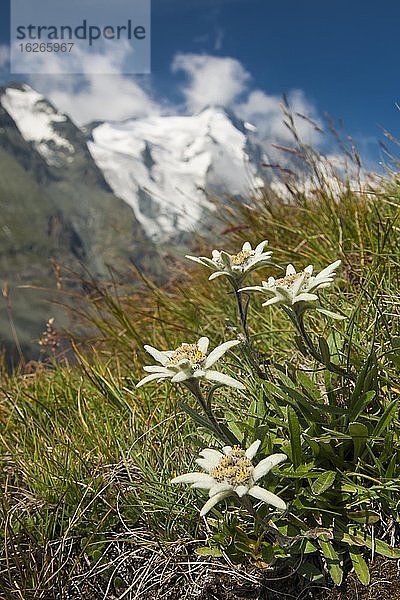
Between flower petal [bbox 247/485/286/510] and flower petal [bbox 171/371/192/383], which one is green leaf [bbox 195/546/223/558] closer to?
flower petal [bbox 247/485/286/510]

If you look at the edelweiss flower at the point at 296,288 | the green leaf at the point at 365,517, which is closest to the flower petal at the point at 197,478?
the edelweiss flower at the point at 296,288

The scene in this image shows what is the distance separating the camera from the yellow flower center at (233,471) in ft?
4.76

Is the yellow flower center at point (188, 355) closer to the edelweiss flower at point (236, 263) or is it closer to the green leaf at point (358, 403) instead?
the edelweiss flower at point (236, 263)

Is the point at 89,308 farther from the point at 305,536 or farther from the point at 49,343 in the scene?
the point at 305,536

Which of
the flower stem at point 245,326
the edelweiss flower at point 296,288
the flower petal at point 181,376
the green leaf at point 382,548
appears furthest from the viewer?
the flower stem at point 245,326

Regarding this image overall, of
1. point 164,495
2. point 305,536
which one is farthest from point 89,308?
point 305,536

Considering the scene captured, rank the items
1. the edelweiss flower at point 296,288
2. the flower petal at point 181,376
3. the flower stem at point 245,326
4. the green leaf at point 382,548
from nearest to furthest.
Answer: the flower petal at point 181,376, the edelweiss flower at point 296,288, the green leaf at point 382,548, the flower stem at point 245,326

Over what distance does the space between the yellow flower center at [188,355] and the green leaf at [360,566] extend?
787mm

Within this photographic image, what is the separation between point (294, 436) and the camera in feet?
5.88

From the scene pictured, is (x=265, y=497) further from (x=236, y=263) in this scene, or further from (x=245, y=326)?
(x=236, y=263)

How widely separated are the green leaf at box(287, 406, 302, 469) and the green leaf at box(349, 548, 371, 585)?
312mm

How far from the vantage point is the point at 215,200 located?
5684 millimetres

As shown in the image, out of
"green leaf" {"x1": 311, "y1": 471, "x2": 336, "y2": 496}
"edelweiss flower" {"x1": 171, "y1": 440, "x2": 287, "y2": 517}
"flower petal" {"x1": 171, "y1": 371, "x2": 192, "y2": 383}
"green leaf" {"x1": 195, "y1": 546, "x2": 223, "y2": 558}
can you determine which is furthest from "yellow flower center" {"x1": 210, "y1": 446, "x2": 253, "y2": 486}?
"green leaf" {"x1": 195, "y1": 546, "x2": 223, "y2": 558}

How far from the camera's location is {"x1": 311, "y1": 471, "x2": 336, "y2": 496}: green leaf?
5.75ft
